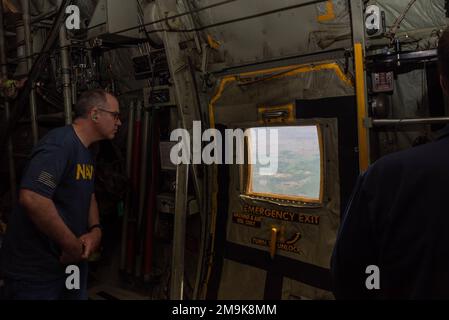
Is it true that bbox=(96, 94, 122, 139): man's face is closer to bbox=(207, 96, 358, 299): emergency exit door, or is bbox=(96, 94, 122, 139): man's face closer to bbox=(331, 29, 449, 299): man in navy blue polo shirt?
bbox=(207, 96, 358, 299): emergency exit door

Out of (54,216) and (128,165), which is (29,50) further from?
(54,216)

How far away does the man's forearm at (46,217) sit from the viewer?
79.8 inches

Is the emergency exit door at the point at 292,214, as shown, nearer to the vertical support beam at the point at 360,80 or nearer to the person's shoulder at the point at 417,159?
the vertical support beam at the point at 360,80

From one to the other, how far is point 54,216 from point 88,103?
0.84 metres

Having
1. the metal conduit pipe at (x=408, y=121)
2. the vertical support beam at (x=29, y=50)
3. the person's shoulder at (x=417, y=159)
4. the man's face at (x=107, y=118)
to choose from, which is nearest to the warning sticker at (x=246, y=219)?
the metal conduit pipe at (x=408, y=121)

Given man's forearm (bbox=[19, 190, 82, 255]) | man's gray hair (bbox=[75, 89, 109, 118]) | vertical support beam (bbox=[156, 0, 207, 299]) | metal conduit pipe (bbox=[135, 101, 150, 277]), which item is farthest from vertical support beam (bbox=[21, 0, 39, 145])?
man's forearm (bbox=[19, 190, 82, 255])

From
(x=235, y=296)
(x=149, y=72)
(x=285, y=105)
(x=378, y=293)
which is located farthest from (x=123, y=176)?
(x=378, y=293)

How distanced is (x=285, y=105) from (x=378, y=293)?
1.96m

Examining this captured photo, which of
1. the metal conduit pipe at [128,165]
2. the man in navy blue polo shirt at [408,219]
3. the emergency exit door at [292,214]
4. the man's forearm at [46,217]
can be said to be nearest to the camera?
the man in navy blue polo shirt at [408,219]

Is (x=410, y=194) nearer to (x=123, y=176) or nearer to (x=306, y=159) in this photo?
(x=306, y=159)

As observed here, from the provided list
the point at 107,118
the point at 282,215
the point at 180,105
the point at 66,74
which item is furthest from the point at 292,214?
the point at 66,74

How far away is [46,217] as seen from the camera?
2039 mm

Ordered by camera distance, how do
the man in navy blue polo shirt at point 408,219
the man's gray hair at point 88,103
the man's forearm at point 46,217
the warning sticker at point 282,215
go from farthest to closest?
the warning sticker at point 282,215
the man's gray hair at point 88,103
the man's forearm at point 46,217
the man in navy blue polo shirt at point 408,219

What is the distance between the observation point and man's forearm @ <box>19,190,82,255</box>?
2.03 m
